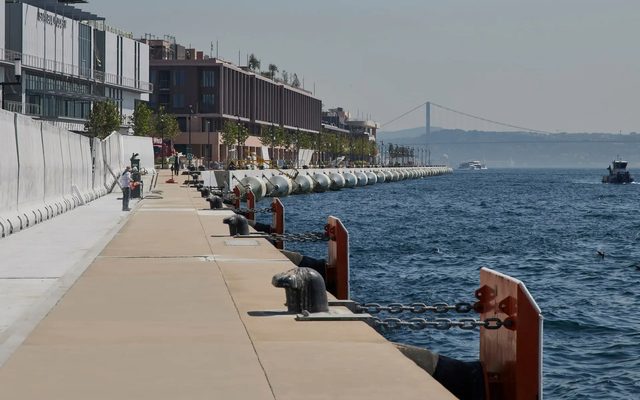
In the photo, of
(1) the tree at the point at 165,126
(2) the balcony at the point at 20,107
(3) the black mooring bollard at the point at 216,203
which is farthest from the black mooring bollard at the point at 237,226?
(1) the tree at the point at 165,126

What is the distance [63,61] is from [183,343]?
13410cm

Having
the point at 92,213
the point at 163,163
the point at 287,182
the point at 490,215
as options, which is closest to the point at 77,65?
the point at 163,163

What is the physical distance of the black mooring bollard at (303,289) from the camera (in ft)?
49.3

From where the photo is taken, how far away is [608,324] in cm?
2770

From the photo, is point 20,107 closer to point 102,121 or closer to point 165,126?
point 102,121

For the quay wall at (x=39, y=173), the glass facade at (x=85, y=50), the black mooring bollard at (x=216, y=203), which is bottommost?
the black mooring bollard at (x=216, y=203)

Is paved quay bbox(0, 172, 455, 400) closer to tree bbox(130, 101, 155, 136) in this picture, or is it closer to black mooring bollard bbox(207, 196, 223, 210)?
black mooring bollard bbox(207, 196, 223, 210)

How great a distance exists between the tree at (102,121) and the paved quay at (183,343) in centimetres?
Result: 12429

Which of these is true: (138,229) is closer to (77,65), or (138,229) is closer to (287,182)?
(287,182)

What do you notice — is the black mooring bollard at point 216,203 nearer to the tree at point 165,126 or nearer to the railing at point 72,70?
the railing at point 72,70

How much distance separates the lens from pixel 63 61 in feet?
467

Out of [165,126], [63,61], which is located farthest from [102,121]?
[165,126]

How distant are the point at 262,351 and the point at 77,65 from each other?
13975 cm

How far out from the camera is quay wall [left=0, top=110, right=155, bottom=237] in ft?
107
